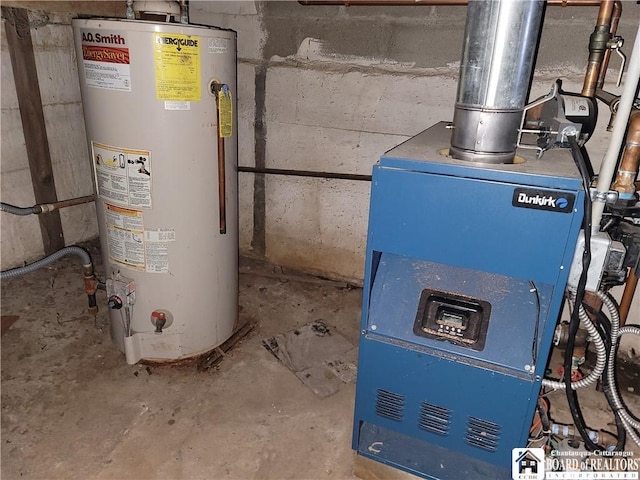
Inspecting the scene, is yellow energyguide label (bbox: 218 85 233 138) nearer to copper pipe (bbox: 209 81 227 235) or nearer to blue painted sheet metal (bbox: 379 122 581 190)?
copper pipe (bbox: 209 81 227 235)

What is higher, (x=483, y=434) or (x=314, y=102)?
(x=314, y=102)

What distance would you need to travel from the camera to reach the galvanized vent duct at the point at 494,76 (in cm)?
103

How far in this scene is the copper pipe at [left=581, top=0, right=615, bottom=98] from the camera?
5.02ft

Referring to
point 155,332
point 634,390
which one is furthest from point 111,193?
point 634,390

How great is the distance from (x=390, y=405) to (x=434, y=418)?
0.41ft

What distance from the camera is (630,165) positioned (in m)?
1.18

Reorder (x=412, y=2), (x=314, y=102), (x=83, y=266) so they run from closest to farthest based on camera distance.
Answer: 1. (x=412, y=2)
2. (x=83, y=266)
3. (x=314, y=102)

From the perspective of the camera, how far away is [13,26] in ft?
7.44

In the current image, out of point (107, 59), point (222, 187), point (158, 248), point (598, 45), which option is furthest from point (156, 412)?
point (598, 45)

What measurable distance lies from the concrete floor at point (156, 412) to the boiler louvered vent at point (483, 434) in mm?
432

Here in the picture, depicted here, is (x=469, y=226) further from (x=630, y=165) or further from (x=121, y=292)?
(x=121, y=292)

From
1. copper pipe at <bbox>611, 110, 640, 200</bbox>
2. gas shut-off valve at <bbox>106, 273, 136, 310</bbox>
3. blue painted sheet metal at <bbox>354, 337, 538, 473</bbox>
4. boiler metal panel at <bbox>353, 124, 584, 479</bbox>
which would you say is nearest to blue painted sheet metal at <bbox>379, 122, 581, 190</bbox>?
boiler metal panel at <bbox>353, 124, 584, 479</bbox>

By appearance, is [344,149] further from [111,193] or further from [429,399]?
[429,399]

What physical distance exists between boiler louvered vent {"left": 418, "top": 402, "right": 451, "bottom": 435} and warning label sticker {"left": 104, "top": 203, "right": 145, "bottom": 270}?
109cm
